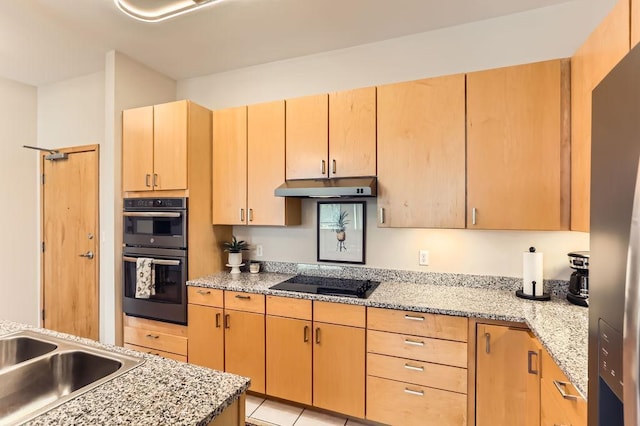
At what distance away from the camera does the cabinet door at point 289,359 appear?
7.07ft

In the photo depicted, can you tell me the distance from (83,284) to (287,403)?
2.46m

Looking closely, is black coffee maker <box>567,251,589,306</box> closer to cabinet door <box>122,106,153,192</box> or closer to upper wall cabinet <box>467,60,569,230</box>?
upper wall cabinet <box>467,60,569,230</box>

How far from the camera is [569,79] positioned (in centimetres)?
185

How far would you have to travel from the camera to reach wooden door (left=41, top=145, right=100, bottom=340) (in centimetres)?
321

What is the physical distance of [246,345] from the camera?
232 cm

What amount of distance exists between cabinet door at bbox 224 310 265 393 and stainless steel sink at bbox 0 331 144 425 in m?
1.17

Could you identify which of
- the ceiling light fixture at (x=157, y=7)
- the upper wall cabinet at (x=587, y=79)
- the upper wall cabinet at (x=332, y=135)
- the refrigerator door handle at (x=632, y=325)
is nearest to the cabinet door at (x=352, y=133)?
the upper wall cabinet at (x=332, y=135)

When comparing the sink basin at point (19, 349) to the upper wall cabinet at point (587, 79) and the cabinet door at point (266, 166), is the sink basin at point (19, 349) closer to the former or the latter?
the cabinet door at point (266, 166)

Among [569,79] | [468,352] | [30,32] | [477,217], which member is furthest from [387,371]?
[30,32]

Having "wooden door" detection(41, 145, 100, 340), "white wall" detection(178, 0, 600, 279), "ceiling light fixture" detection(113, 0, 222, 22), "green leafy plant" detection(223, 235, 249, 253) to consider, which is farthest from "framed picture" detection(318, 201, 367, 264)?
"wooden door" detection(41, 145, 100, 340)

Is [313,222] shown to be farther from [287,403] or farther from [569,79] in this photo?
[569,79]

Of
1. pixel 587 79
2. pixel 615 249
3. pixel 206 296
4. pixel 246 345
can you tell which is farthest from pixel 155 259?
pixel 587 79

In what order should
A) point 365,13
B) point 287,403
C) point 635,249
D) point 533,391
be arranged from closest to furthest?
1. point 635,249
2. point 533,391
3. point 365,13
4. point 287,403

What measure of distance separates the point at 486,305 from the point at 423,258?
62 centimetres
